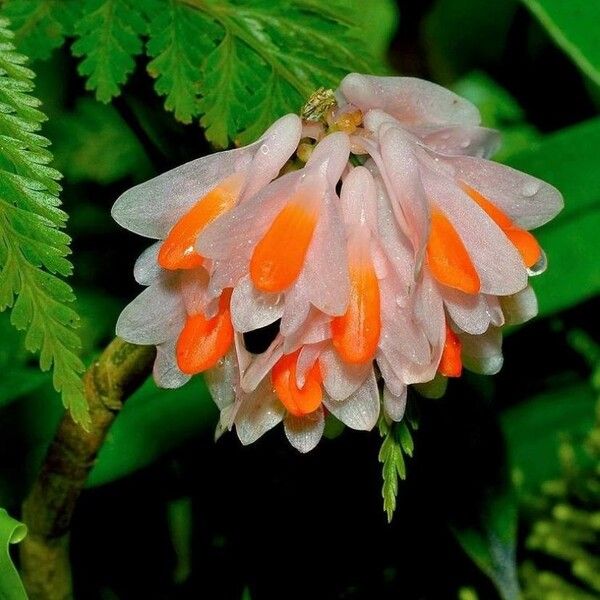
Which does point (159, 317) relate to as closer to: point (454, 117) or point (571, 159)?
point (454, 117)

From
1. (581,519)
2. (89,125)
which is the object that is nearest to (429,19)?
(89,125)

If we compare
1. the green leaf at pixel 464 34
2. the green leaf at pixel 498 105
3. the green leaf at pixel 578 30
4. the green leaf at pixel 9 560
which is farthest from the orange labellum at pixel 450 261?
the green leaf at pixel 464 34

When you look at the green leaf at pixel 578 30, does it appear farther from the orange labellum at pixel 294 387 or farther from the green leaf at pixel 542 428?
the orange labellum at pixel 294 387

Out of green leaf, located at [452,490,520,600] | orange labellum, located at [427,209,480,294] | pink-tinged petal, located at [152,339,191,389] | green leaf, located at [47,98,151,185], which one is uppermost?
orange labellum, located at [427,209,480,294]

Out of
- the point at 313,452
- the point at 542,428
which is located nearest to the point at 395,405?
the point at 313,452

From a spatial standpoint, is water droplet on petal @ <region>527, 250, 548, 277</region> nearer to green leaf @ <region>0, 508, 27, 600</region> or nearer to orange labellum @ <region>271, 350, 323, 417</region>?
orange labellum @ <region>271, 350, 323, 417</region>

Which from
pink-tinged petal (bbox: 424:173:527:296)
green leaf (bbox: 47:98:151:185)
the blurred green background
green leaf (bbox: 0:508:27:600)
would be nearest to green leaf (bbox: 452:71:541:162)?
the blurred green background

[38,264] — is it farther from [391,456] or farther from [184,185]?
[391,456]
